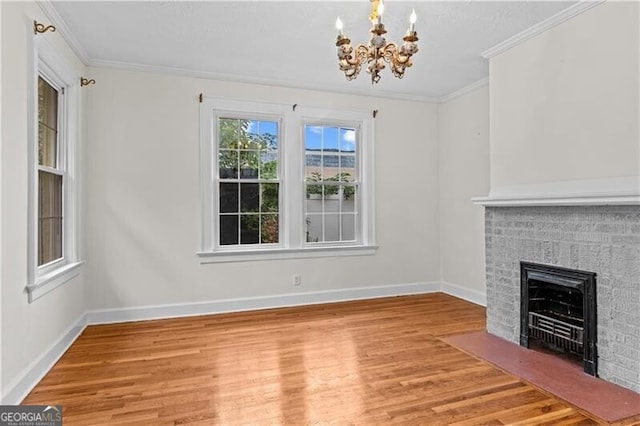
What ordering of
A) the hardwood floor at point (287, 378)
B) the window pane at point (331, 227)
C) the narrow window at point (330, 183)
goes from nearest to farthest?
the hardwood floor at point (287, 378)
the narrow window at point (330, 183)
the window pane at point (331, 227)

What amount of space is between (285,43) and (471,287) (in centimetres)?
367

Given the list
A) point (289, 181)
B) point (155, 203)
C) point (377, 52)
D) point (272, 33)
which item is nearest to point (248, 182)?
point (289, 181)

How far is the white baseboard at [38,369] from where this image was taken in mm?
2314

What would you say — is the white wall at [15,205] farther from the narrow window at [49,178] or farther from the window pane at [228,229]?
the window pane at [228,229]

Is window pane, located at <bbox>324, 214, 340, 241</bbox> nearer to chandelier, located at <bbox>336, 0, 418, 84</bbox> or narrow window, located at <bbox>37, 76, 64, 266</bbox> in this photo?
chandelier, located at <bbox>336, 0, 418, 84</bbox>

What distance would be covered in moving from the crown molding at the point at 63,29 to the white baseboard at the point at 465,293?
200 inches

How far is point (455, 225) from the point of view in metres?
5.19

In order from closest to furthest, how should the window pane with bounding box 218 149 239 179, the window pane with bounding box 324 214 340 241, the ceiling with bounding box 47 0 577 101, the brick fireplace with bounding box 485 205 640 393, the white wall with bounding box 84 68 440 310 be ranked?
the brick fireplace with bounding box 485 205 640 393 < the ceiling with bounding box 47 0 577 101 < the white wall with bounding box 84 68 440 310 < the window pane with bounding box 218 149 239 179 < the window pane with bounding box 324 214 340 241

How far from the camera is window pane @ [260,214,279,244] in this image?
470 cm

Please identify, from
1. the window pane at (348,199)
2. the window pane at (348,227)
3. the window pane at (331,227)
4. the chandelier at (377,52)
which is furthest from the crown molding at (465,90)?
the chandelier at (377,52)

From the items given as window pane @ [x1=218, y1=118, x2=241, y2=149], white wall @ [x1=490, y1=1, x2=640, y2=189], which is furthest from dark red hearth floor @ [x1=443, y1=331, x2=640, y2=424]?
window pane @ [x1=218, y1=118, x2=241, y2=149]

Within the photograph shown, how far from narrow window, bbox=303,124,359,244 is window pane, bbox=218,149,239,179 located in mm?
880

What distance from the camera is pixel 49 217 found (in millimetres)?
3248
